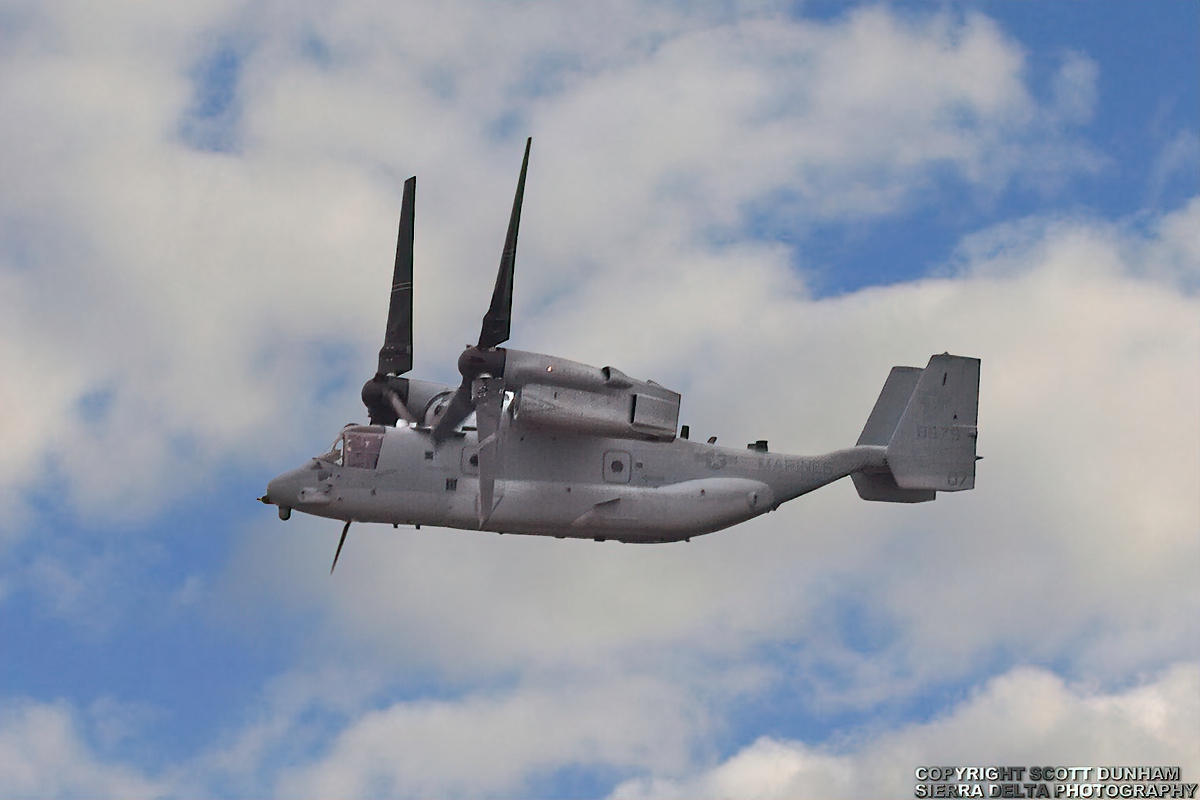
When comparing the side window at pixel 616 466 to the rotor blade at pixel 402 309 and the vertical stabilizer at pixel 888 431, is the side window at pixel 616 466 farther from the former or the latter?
the vertical stabilizer at pixel 888 431

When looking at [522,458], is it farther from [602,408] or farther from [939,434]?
[939,434]

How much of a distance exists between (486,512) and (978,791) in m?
15.5

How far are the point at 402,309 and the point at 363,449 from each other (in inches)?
178

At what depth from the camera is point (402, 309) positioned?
152 feet

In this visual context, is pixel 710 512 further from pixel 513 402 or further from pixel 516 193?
pixel 516 193

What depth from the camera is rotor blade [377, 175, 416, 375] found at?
46344mm

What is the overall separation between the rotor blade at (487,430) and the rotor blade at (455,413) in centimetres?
45

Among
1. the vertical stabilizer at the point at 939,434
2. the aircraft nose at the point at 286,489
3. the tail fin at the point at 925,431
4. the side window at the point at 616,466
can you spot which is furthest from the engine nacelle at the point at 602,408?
the vertical stabilizer at the point at 939,434

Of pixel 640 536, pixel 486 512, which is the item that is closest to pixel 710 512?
pixel 640 536

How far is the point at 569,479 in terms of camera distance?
4447 cm

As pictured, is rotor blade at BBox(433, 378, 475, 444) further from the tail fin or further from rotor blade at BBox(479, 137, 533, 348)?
the tail fin

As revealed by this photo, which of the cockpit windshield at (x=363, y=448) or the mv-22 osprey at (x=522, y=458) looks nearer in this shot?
the mv-22 osprey at (x=522, y=458)

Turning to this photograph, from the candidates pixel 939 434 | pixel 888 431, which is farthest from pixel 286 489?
pixel 939 434

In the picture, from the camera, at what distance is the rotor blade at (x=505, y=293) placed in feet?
140
